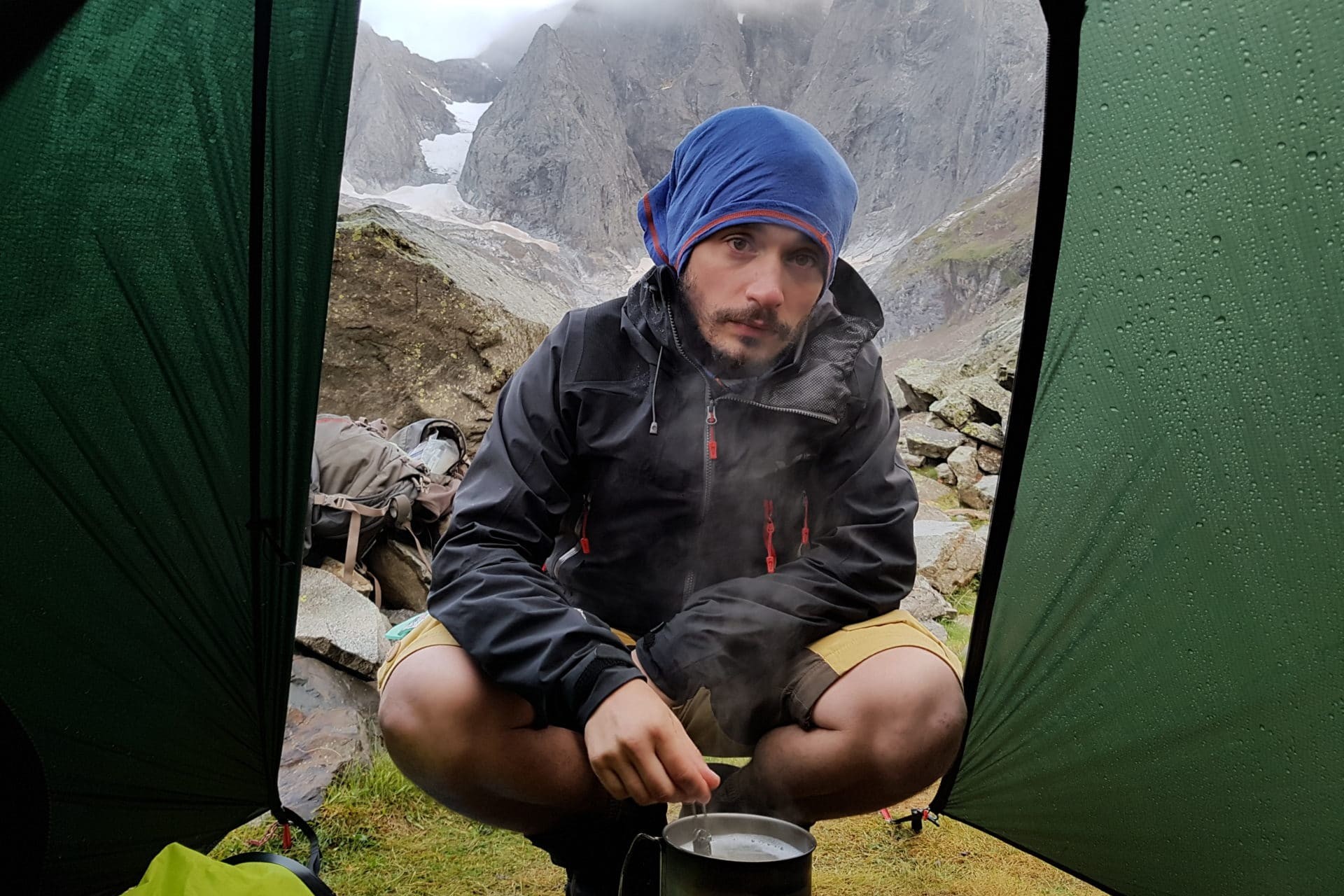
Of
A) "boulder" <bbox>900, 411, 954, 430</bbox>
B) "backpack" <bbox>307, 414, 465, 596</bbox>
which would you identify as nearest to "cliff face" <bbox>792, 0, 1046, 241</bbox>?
"backpack" <bbox>307, 414, 465, 596</bbox>

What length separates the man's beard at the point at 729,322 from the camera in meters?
1.76

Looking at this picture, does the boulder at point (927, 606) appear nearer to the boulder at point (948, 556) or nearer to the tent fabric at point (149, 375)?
the boulder at point (948, 556)

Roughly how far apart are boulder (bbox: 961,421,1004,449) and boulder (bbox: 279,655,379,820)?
23.3 ft

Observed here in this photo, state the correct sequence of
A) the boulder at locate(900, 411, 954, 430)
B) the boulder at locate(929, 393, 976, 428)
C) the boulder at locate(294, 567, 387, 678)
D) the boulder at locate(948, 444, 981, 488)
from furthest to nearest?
the boulder at locate(900, 411, 954, 430)
the boulder at locate(929, 393, 976, 428)
the boulder at locate(948, 444, 981, 488)
the boulder at locate(294, 567, 387, 678)

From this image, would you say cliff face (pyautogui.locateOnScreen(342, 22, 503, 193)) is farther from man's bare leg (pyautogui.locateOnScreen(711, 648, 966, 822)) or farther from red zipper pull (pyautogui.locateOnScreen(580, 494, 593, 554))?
man's bare leg (pyautogui.locateOnScreen(711, 648, 966, 822))

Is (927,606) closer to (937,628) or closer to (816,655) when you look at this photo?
(937,628)

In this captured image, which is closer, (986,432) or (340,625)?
(340,625)

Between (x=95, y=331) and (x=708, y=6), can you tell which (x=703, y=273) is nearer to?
(x=95, y=331)

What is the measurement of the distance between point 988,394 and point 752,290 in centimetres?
841

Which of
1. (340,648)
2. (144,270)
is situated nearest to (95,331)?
(144,270)

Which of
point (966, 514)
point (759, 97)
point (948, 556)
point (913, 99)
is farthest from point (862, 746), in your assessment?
point (966, 514)

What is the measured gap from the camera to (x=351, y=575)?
10.5 ft

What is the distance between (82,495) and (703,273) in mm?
1176

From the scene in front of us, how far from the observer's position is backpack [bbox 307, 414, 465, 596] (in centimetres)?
321
